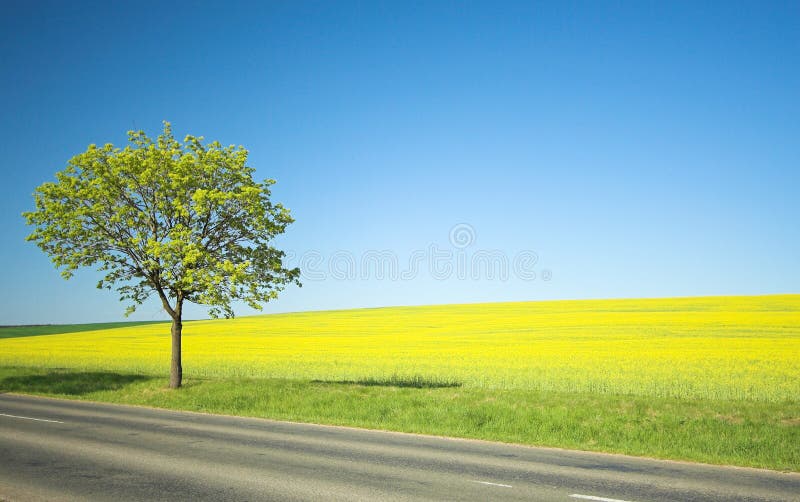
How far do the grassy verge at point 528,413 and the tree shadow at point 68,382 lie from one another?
77 centimetres

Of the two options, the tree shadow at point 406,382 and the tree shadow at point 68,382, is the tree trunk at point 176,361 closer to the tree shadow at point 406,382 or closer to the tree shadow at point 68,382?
the tree shadow at point 68,382

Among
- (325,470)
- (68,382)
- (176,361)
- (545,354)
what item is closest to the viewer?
(325,470)

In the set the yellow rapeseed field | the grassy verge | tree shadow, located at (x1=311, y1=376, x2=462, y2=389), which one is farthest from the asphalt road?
the yellow rapeseed field

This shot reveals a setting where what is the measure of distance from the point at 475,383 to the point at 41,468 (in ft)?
57.0

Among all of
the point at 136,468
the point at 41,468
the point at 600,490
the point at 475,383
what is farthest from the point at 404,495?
the point at 475,383

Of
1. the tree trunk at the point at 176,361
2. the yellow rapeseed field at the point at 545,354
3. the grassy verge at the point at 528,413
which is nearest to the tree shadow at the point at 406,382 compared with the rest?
the grassy verge at the point at 528,413

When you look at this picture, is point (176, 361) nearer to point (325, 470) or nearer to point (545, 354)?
point (325, 470)

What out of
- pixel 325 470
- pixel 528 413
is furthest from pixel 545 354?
pixel 325 470

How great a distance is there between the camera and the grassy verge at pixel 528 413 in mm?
13742

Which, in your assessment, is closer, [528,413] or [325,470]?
[325,470]

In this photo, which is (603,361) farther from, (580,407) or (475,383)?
(580,407)

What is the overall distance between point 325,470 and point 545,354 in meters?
27.2

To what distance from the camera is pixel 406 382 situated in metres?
26.1

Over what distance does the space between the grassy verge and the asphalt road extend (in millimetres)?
1527
